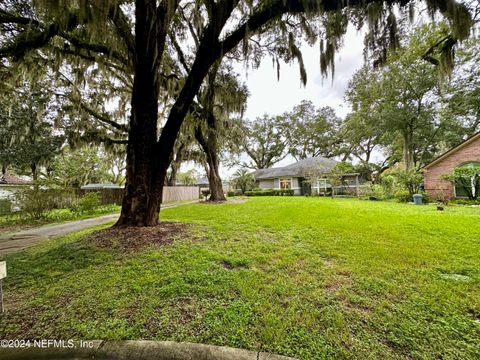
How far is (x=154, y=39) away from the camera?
4492 millimetres

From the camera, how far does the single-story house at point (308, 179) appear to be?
56.5ft

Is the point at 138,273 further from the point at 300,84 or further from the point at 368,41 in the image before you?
the point at 368,41

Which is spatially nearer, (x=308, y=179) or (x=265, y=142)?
(x=308, y=179)

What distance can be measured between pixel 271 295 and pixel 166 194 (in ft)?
50.4

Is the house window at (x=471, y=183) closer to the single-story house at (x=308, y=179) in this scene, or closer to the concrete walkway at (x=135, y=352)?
the single-story house at (x=308, y=179)

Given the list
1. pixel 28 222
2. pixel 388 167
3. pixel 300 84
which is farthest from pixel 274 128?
pixel 28 222

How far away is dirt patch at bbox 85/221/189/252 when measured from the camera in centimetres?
379

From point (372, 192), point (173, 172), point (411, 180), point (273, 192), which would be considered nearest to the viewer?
point (411, 180)

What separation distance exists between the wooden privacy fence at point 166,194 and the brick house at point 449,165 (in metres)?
17.7

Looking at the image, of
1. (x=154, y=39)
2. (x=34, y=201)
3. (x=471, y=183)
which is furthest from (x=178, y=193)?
(x=471, y=183)

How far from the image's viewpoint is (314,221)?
5617 mm

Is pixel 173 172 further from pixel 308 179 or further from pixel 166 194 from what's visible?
pixel 308 179

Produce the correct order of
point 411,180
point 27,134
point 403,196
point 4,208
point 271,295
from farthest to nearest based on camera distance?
1. point 27,134
2. point 403,196
3. point 411,180
4. point 4,208
5. point 271,295

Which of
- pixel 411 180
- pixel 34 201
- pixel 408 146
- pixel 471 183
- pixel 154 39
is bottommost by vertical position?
pixel 34 201
